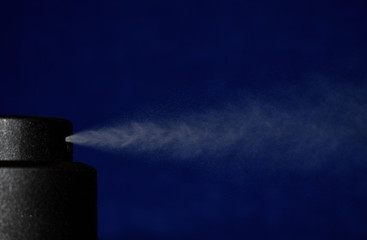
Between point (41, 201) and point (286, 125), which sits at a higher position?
point (286, 125)

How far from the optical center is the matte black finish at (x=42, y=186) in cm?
63

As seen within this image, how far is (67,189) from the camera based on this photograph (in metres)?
0.66

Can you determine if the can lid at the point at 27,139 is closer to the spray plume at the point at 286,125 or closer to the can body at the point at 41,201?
the can body at the point at 41,201

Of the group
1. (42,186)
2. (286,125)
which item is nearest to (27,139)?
(42,186)

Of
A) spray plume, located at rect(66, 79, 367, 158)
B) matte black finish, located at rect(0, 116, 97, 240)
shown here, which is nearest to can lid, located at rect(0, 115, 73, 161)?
matte black finish, located at rect(0, 116, 97, 240)

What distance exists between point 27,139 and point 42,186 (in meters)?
0.08

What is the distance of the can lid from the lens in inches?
26.4

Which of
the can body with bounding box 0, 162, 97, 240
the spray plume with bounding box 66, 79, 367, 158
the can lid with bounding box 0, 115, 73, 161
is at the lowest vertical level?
the can body with bounding box 0, 162, 97, 240

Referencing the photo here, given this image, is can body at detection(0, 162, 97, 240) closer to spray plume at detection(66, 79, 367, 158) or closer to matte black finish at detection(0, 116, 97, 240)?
matte black finish at detection(0, 116, 97, 240)

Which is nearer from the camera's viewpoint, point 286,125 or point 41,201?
point 41,201

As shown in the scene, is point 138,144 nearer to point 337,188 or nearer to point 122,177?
point 122,177

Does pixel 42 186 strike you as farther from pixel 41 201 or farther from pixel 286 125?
pixel 286 125

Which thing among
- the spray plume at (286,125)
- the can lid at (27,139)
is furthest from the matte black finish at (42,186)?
the spray plume at (286,125)

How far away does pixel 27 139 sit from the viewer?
674mm
